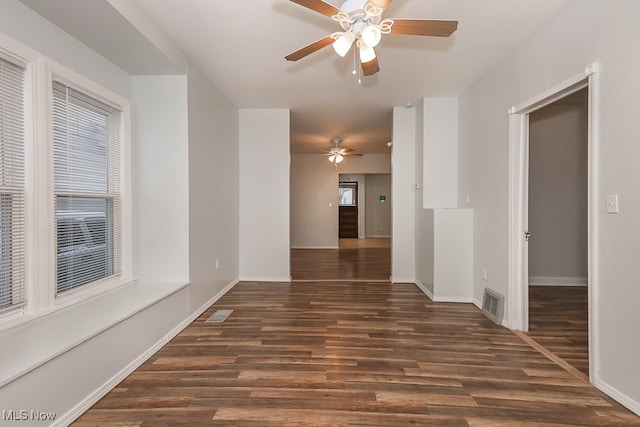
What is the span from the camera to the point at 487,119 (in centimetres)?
336

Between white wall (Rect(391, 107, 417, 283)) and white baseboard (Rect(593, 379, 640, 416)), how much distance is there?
2750mm

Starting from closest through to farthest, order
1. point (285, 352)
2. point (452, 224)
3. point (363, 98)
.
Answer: point (285, 352)
point (452, 224)
point (363, 98)

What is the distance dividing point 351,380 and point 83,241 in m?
2.41

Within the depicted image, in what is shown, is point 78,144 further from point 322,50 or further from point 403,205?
point 403,205

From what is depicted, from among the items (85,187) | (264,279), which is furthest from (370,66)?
(264,279)

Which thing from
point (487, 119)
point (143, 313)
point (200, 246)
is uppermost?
point (487, 119)

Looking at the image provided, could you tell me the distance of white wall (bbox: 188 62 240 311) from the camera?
3.14 meters

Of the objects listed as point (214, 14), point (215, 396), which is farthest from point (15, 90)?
point (215, 396)

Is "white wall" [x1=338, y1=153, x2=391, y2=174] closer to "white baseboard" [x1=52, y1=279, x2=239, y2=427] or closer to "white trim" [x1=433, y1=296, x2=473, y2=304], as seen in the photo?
"white trim" [x1=433, y1=296, x2=473, y2=304]

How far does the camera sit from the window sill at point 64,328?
1.49 metres

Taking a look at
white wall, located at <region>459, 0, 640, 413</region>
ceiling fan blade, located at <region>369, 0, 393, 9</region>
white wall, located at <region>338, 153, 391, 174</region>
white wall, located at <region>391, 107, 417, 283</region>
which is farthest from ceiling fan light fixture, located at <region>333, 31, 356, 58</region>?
white wall, located at <region>338, 153, 391, 174</region>

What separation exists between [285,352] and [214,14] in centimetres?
271

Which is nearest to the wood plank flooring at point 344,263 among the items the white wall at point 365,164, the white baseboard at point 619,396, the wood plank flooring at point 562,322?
the wood plank flooring at point 562,322

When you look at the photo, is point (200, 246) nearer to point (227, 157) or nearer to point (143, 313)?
point (143, 313)
